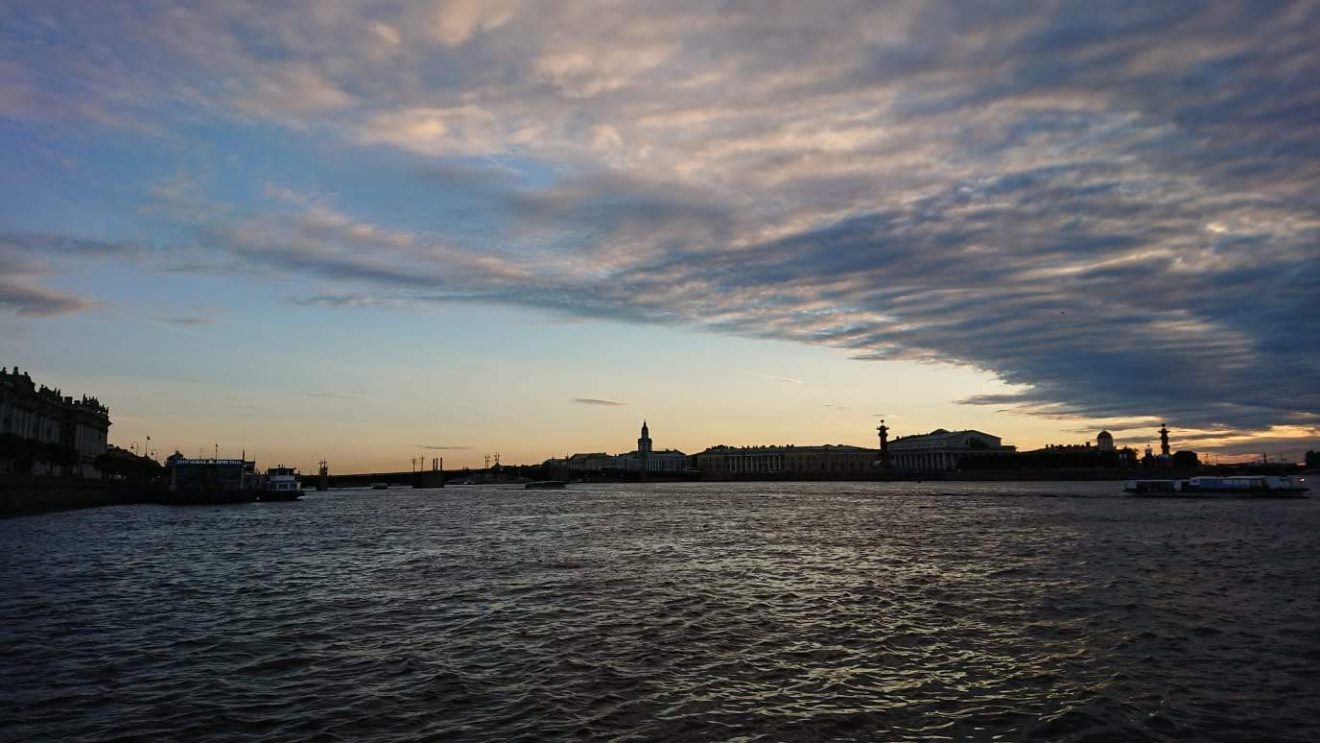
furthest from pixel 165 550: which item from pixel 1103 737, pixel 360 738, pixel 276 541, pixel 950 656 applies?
pixel 1103 737

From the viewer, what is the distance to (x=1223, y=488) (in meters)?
122

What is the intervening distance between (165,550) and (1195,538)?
6536 centimetres

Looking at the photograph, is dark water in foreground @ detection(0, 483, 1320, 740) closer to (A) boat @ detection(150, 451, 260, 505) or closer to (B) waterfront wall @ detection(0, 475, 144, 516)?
(B) waterfront wall @ detection(0, 475, 144, 516)

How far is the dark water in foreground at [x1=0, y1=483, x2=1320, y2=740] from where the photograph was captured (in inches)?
602

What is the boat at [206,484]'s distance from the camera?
118m

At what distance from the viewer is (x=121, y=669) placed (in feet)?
63.7

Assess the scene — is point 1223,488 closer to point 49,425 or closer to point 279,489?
point 279,489

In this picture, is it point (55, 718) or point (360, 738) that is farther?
point (55, 718)

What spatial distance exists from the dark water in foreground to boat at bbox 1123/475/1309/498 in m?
88.4

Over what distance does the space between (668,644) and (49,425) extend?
17095cm

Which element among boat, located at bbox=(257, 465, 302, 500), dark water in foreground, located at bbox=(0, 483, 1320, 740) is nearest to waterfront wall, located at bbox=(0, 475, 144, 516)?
boat, located at bbox=(257, 465, 302, 500)

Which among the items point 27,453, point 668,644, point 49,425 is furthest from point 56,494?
point 668,644

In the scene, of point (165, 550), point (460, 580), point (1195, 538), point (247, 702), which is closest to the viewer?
point (247, 702)

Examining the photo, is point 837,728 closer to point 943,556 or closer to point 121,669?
point 121,669
